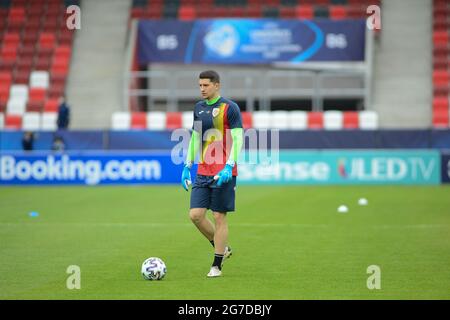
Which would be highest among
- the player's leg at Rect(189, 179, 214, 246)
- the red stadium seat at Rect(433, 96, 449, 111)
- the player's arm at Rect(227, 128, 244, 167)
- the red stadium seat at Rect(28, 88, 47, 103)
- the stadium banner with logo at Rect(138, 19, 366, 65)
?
the stadium banner with logo at Rect(138, 19, 366, 65)

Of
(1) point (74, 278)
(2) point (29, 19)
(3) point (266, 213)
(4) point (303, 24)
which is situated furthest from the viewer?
(2) point (29, 19)

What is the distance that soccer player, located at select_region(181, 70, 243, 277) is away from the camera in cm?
1112

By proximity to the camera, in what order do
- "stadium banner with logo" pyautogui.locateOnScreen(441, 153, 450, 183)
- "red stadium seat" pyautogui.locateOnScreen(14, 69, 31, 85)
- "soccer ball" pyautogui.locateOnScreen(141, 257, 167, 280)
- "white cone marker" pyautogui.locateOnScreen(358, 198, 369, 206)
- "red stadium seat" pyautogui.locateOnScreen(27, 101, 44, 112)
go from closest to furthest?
"soccer ball" pyautogui.locateOnScreen(141, 257, 167, 280)
"white cone marker" pyautogui.locateOnScreen(358, 198, 369, 206)
"stadium banner with logo" pyautogui.locateOnScreen(441, 153, 450, 183)
"red stadium seat" pyautogui.locateOnScreen(27, 101, 44, 112)
"red stadium seat" pyautogui.locateOnScreen(14, 69, 31, 85)

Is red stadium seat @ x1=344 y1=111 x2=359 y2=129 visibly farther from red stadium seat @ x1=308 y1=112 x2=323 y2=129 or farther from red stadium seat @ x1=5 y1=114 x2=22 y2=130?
red stadium seat @ x1=5 y1=114 x2=22 y2=130

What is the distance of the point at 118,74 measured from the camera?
36938mm

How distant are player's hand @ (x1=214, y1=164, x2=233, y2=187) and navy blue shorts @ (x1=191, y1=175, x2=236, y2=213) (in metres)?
0.18

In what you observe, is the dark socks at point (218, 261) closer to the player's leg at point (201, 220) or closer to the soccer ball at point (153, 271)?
the player's leg at point (201, 220)

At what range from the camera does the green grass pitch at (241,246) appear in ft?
33.2

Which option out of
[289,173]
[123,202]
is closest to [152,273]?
[123,202]

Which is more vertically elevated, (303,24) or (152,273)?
(303,24)

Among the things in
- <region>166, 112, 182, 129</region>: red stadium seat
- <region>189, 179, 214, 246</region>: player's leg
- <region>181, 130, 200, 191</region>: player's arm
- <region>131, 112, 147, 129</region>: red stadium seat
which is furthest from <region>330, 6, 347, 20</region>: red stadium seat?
<region>189, 179, 214, 246</region>: player's leg

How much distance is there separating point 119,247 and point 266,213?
602cm
